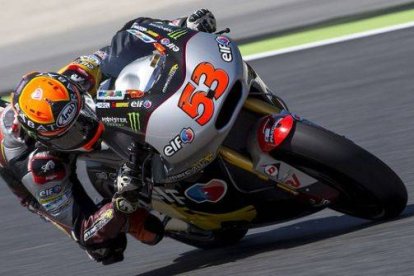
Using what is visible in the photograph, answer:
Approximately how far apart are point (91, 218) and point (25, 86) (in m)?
0.73

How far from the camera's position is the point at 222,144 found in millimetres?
4805

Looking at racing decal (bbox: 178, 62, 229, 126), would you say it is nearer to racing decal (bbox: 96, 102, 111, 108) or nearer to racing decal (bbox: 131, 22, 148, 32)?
racing decal (bbox: 96, 102, 111, 108)

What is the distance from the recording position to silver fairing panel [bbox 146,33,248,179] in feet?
14.7

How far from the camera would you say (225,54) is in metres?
4.61

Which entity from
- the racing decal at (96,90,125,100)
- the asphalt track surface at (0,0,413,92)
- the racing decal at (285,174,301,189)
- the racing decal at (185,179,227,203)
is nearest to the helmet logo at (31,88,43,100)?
the racing decal at (96,90,125,100)

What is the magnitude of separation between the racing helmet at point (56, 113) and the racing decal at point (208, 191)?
49 centimetres

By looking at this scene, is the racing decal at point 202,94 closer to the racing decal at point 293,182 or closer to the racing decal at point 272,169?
the racing decal at point 272,169

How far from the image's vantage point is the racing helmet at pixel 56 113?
15.6 feet

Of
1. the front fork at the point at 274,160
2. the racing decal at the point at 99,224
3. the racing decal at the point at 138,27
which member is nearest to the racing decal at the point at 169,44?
the racing decal at the point at 138,27

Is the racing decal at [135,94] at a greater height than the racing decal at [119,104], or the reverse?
the racing decal at [135,94]

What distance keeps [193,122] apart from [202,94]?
115 millimetres

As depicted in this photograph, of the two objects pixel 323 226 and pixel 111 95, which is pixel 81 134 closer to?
pixel 111 95

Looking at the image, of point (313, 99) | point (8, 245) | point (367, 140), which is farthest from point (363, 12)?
point (8, 245)

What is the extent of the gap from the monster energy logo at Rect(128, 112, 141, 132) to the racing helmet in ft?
0.89
